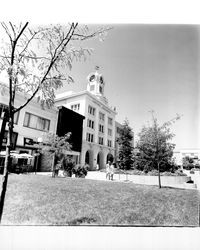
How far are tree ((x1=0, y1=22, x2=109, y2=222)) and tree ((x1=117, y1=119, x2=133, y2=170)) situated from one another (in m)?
10.2

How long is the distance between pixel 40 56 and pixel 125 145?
449 inches

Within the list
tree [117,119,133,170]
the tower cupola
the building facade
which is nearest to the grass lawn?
A: the tower cupola

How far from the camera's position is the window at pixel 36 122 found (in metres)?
7.11

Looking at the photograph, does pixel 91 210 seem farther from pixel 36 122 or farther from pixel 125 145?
pixel 125 145

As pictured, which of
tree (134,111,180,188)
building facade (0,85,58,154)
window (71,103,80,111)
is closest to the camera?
tree (134,111,180,188)

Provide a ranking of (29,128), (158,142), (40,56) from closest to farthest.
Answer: (40,56) < (158,142) < (29,128)

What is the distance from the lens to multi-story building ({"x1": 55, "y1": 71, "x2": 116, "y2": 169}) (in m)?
10.5

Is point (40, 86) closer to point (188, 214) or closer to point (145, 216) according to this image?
point (145, 216)

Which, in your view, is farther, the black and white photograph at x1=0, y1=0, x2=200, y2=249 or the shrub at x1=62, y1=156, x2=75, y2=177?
the shrub at x1=62, y1=156, x2=75, y2=177

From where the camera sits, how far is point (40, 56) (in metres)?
1.79

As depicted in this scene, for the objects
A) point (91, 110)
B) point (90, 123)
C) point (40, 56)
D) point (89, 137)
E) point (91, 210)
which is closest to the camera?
point (40, 56)

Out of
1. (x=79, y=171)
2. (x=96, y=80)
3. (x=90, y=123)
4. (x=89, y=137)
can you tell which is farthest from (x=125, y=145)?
(x=96, y=80)

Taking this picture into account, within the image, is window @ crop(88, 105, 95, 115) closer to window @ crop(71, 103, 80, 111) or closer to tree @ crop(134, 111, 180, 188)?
window @ crop(71, 103, 80, 111)
